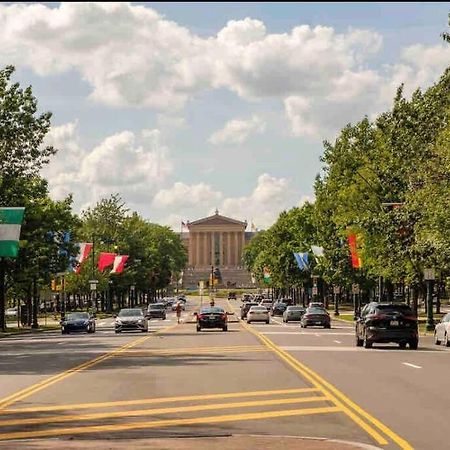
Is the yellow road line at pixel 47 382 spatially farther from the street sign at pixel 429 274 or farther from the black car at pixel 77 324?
the black car at pixel 77 324

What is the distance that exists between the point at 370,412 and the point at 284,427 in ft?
7.36

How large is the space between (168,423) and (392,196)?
159 ft

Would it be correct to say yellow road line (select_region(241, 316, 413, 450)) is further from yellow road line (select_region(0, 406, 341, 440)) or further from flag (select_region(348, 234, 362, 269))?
flag (select_region(348, 234, 362, 269))

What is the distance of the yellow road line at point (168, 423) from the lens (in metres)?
13.0

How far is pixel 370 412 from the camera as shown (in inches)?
600

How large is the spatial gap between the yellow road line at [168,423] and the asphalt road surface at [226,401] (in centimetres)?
1

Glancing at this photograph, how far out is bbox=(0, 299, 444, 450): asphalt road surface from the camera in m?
12.4

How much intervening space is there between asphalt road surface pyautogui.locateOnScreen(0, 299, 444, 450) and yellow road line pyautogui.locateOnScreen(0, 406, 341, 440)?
1 cm

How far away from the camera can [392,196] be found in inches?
2404

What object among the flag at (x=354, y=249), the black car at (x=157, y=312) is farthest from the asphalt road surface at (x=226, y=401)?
the black car at (x=157, y=312)

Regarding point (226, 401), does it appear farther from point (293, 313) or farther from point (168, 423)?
point (293, 313)

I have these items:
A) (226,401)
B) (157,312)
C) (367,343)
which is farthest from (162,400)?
(157,312)

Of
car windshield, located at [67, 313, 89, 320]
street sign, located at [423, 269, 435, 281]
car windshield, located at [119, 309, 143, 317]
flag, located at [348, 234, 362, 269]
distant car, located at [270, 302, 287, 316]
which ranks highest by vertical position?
flag, located at [348, 234, 362, 269]

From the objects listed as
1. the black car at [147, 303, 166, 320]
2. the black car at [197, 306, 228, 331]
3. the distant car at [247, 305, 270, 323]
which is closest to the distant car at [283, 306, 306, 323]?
the distant car at [247, 305, 270, 323]
